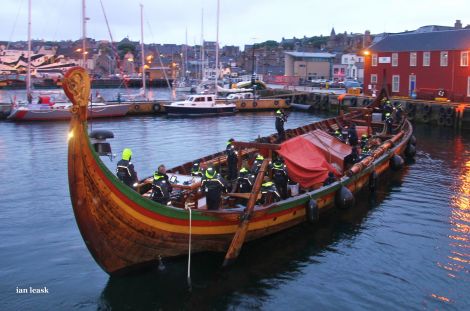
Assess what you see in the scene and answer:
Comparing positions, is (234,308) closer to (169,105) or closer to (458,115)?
(458,115)

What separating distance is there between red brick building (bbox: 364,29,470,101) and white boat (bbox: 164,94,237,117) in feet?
Answer: 61.3

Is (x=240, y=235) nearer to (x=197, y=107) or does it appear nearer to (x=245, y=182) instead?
(x=245, y=182)

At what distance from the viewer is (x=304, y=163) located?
757 inches

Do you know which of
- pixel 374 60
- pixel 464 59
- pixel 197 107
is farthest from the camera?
pixel 374 60

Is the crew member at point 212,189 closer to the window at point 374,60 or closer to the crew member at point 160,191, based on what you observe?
the crew member at point 160,191

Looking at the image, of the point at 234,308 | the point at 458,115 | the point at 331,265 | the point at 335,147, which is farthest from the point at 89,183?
the point at 458,115

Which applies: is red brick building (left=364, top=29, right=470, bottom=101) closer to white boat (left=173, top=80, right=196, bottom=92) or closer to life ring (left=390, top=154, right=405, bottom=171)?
life ring (left=390, top=154, right=405, bottom=171)

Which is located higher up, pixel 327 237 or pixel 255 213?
pixel 255 213

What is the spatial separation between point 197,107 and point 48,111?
15.5 meters

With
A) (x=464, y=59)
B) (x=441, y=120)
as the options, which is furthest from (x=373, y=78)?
(x=441, y=120)

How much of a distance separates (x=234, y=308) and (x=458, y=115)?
37.9 m

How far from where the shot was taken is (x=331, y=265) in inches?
590

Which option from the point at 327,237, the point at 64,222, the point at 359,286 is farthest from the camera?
the point at 64,222

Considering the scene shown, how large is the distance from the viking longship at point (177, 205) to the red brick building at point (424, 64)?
1298 inches
